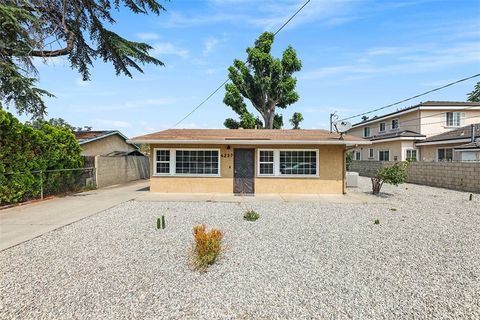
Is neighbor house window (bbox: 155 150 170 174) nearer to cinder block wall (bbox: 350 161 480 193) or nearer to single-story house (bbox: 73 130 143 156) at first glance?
single-story house (bbox: 73 130 143 156)

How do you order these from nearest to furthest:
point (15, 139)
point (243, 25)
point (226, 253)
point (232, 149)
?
point (226, 253), point (15, 139), point (243, 25), point (232, 149)

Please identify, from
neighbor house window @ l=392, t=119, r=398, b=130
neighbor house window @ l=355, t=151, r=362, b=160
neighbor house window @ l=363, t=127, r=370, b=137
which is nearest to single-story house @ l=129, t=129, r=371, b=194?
neighbor house window @ l=392, t=119, r=398, b=130

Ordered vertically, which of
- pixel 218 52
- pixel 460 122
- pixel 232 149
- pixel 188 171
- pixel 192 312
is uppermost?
pixel 218 52

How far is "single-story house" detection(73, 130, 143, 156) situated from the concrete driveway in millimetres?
7116

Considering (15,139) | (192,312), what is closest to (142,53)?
(15,139)

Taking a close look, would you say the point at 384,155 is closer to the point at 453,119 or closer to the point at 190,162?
the point at 453,119

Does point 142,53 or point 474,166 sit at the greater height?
point 142,53

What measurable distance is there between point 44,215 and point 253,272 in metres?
7.40

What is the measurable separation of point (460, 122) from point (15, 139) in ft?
108

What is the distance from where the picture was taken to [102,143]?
20594mm

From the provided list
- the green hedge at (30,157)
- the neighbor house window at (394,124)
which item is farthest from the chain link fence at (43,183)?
the neighbor house window at (394,124)

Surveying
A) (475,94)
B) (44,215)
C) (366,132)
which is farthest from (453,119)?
(475,94)

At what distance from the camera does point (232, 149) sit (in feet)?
43.7

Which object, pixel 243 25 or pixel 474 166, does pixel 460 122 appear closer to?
pixel 474 166
